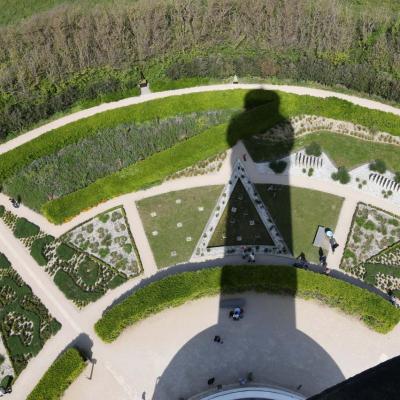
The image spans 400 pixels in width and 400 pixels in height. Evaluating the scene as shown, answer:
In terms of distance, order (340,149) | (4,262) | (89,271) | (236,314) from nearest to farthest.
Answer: (236,314) → (89,271) → (4,262) → (340,149)

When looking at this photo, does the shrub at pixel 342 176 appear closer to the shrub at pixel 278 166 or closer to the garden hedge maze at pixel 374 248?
the garden hedge maze at pixel 374 248

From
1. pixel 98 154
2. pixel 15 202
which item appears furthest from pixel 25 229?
pixel 98 154

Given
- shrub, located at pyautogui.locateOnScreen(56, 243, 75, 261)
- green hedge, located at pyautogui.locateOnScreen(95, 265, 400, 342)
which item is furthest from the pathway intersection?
green hedge, located at pyautogui.locateOnScreen(95, 265, 400, 342)

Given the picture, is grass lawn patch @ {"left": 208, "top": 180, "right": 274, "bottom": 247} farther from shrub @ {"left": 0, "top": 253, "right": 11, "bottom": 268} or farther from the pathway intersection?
shrub @ {"left": 0, "top": 253, "right": 11, "bottom": 268}

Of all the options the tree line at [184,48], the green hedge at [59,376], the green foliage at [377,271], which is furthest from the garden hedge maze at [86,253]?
the green foliage at [377,271]

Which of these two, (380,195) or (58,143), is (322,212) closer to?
(380,195)

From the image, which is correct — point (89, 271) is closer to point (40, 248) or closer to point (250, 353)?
point (40, 248)

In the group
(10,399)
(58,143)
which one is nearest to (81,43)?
(58,143)
